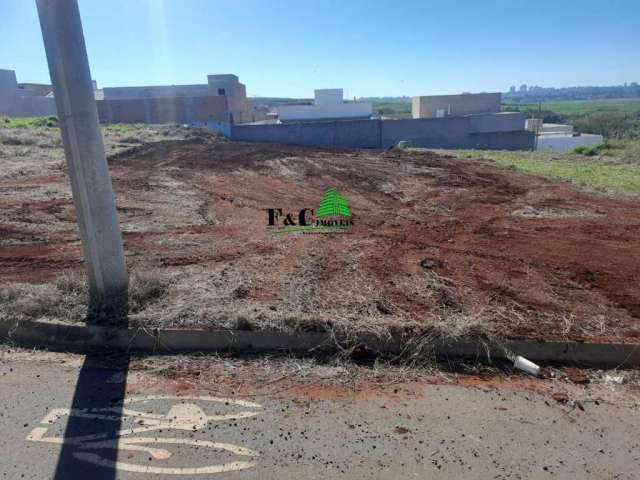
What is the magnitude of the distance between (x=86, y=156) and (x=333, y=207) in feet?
21.6

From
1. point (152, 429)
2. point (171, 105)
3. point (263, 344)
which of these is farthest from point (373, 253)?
point (171, 105)

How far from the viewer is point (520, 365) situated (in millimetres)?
3928

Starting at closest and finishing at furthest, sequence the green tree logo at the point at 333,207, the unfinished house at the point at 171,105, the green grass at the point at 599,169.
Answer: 1. the green tree logo at the point at 333,207
2. the green grass at the point at 599,169
3. the unfinished house at the point at 171,105

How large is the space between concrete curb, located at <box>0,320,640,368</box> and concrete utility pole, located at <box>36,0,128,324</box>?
0.85ft

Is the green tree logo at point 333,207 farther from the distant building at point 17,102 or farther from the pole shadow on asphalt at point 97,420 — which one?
the distant building at point 17,102

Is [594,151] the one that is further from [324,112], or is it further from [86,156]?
[324,112]

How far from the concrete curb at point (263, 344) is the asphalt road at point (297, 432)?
487 millimetres

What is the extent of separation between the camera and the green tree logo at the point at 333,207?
9859 millimetres

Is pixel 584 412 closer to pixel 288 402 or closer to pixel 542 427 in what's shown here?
pixel 542 427

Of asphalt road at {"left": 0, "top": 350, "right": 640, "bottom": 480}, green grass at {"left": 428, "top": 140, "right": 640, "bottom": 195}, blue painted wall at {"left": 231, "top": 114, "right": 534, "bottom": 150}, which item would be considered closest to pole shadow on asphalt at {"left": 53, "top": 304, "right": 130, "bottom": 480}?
asphalt road at {"left": 0, "top": 350, "right": 640, "bottom": 480}

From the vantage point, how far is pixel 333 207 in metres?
10.5

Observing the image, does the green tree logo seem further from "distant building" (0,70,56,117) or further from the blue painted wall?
"distant building" (0,70,56,117)

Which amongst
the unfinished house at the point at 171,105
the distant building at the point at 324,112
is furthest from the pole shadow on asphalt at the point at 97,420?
the distant building at the point at 324,112

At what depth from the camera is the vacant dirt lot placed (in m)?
4.62
